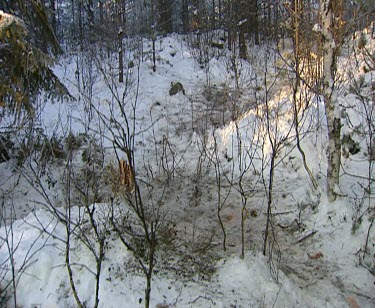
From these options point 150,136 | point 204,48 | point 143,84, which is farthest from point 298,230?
point 204,48

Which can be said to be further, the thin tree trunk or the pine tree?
the pine tree

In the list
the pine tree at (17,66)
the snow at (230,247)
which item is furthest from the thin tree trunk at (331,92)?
the pine tree at (17,66)

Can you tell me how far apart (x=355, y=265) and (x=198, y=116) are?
647cm

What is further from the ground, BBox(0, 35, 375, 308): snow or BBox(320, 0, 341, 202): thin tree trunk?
BBox(320, 0, 341, 202): thin tree trunk

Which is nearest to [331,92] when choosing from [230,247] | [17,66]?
[230,247]

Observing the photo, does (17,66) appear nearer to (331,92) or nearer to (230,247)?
(230,247)

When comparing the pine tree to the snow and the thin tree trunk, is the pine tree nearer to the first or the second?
the snow

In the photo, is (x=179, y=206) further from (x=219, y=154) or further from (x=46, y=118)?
(x=46, y=118)

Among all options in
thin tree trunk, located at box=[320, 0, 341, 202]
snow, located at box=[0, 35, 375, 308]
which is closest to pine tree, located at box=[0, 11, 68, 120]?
snow, located at box=[0, 35, 375, 308]

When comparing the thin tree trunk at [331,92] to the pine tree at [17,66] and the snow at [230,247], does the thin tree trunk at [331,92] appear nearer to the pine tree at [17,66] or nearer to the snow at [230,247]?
the snow at [230,247]

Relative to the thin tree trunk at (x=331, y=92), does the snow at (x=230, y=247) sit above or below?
below

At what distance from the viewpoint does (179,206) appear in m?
5.49

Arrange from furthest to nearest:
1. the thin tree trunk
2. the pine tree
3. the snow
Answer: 1. the pine tree
2. the thin tree trunk
3. the snow

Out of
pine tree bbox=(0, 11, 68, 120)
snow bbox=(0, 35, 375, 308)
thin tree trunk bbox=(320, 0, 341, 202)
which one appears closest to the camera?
snow bbox=(0, 35, 375, 308)
